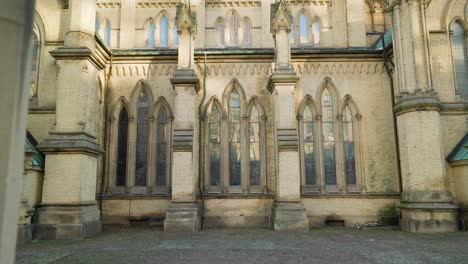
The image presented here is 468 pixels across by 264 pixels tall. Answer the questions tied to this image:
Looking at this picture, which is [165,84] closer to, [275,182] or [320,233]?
[275,182]

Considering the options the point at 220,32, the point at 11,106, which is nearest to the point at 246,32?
the point at 220,32

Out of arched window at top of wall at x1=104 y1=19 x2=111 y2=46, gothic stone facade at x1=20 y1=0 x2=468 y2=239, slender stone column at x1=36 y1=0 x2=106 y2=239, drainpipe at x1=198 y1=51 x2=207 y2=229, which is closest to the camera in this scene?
slender stone column at x1=36 y1=0 x2=106 y2=239

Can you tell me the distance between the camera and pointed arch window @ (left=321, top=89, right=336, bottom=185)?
15344 millimetres

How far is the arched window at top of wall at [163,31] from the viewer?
18781 mm

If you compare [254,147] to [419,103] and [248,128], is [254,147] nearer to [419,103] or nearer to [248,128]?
[248,128]

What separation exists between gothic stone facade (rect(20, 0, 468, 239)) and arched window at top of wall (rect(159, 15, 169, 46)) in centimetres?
336

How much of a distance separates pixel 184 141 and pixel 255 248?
5.40 meters

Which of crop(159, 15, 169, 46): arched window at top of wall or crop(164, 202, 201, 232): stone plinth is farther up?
crop(159, 15, 169, 46): arched window at top of wall

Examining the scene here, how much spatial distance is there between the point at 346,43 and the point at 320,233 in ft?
34.6

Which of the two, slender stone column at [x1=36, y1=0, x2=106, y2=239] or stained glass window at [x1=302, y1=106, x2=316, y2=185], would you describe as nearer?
slender stone column at [x1=36, y1=0, x2=106, y2=239]

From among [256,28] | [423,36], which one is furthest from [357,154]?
[256,28]

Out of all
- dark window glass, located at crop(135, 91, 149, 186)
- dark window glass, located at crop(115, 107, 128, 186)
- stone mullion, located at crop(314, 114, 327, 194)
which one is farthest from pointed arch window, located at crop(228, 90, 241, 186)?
dark window glass, located at crop(115, 107, 128, 186)

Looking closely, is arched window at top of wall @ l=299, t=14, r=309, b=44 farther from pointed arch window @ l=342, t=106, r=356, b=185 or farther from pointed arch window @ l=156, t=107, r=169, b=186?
pointed arch window @ l=156, t=107, r=169, b=186

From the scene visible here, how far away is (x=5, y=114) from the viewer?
7.40ft
